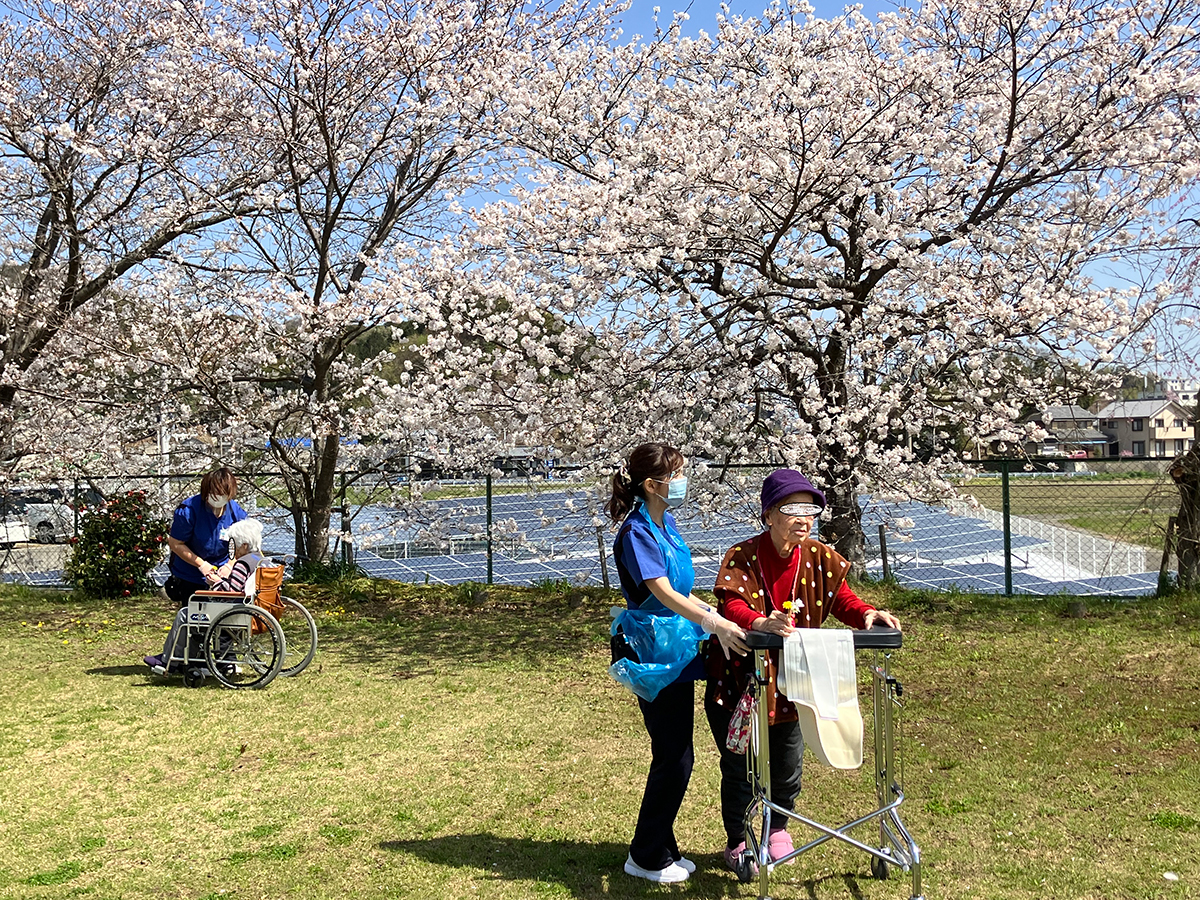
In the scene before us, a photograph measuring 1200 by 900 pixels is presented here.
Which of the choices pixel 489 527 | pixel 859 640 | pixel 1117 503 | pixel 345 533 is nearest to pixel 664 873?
pixel 859 640

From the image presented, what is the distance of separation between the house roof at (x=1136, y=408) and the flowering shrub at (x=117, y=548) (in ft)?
31.5

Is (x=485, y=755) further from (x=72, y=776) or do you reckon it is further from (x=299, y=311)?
(x=299, y=311)

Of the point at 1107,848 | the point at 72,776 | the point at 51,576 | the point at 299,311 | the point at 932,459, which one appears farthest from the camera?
the point at 51,576

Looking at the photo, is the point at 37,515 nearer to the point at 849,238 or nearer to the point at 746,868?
the point at 849,238

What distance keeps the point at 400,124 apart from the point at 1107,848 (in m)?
9.97

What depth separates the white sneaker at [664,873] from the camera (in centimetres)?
347

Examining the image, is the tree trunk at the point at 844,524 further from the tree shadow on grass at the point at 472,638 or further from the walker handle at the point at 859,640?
the walker handle at the point at 859,640

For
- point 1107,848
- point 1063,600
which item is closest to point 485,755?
point 1107,848

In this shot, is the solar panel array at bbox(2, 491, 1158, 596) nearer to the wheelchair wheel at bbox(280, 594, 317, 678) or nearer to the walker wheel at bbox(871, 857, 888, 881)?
the wheelchair wheel at bbox(280, 594, 317, 678)

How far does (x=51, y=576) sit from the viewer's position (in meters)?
13.4

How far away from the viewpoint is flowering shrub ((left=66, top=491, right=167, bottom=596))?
10.9 metres

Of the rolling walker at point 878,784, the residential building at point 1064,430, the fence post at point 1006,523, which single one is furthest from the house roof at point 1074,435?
the rolling walker at point 878,784

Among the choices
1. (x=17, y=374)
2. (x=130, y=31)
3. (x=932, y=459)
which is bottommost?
(x=932, y=459)

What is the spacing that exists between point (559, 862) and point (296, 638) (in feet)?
16.7
